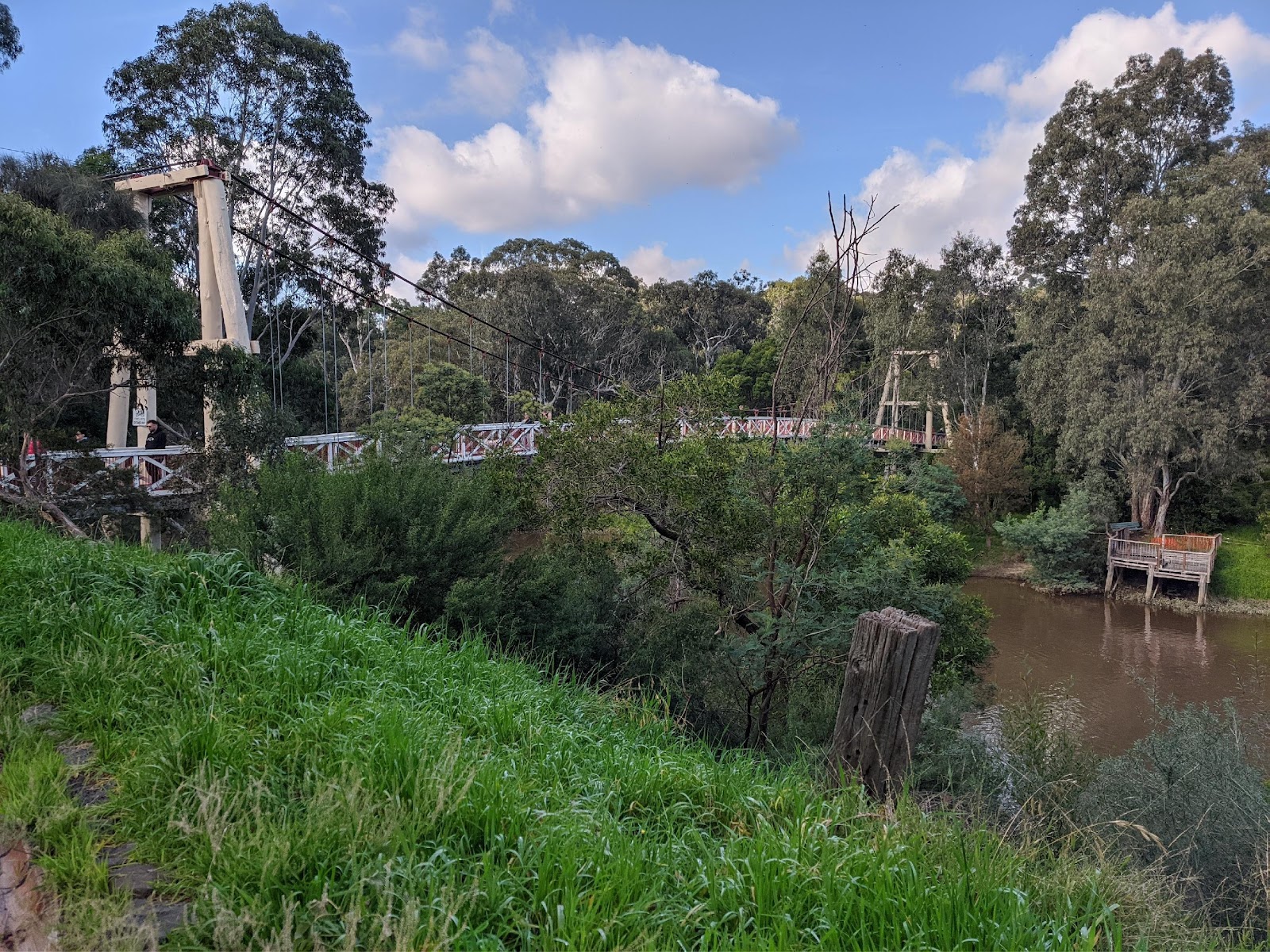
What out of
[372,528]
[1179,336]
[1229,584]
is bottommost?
[1229,584]

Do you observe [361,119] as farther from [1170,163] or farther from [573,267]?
[1170,163]

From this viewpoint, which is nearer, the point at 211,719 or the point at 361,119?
the point at 211,719

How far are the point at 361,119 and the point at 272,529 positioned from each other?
15185mm

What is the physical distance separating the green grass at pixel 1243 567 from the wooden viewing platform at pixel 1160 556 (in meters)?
0.32

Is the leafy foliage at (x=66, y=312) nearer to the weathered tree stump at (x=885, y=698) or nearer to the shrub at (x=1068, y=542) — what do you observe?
the weathered tree stump at (x=885, y=698)

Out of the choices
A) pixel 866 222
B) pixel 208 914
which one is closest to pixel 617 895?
pixel 208 914

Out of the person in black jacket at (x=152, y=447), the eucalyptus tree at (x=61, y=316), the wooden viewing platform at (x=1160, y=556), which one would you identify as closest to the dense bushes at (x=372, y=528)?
the eucalyptus tree at (x=61, y=316)

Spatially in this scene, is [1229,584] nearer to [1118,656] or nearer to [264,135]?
[1118,656]

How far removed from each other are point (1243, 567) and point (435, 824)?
20.1m

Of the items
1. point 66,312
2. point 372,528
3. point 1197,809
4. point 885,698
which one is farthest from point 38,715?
point 66,312

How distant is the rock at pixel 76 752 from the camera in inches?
73.3

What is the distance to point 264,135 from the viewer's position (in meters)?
15.8

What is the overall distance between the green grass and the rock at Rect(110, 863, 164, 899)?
19724 mm

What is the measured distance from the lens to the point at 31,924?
1347mm
